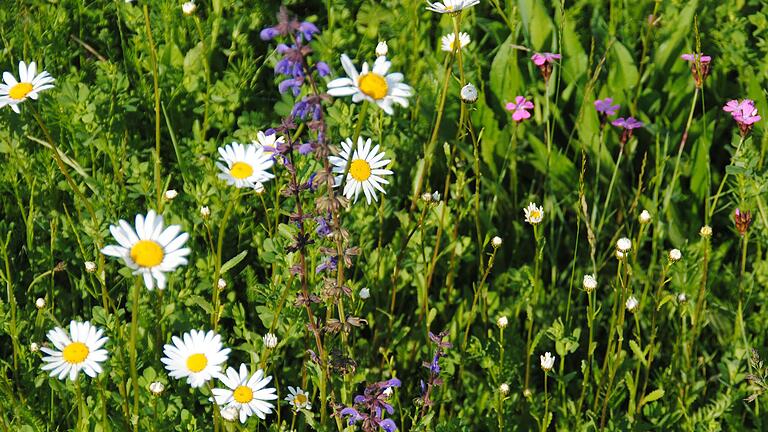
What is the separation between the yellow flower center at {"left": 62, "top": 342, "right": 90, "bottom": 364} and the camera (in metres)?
1.96

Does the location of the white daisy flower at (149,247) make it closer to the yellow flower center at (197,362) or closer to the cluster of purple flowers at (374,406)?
the yellow flower center at (197,362)

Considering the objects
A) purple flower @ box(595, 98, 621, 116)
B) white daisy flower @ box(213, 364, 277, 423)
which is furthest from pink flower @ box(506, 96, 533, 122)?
white daisy flower @ box(213, 364, 277, 423)

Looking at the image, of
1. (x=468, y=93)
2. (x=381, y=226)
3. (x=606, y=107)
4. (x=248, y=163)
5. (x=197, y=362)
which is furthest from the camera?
(x=606, y=107)

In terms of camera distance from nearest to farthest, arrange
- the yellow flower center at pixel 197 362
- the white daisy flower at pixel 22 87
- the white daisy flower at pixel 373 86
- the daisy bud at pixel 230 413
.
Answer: the white daisy flower at pixel 373 86 → the daisy bud at pixel 230 413 → the yellow flower center at pixel 197 362 → the white daisy flower at pixel 22 87

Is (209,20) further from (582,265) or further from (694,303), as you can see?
(694,303)

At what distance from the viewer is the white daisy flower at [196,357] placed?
192 cm

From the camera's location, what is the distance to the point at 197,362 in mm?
1968

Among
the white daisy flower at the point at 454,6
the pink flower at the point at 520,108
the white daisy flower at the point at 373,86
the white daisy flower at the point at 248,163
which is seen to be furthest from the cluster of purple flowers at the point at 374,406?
the pink flower at the point at 520,108

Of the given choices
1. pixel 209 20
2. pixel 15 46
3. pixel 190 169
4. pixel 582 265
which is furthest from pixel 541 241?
pixel 15 46

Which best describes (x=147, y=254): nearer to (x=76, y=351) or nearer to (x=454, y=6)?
(x=76, y=351)

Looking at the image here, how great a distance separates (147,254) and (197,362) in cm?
37

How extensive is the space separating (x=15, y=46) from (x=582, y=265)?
2.10m

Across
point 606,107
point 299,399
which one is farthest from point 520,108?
point 299,399

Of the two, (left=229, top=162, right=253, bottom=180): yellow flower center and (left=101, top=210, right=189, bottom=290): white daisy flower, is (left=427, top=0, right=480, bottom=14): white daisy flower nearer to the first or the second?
(left=229, top=162, right=253, bottom=180): yellow flower center
